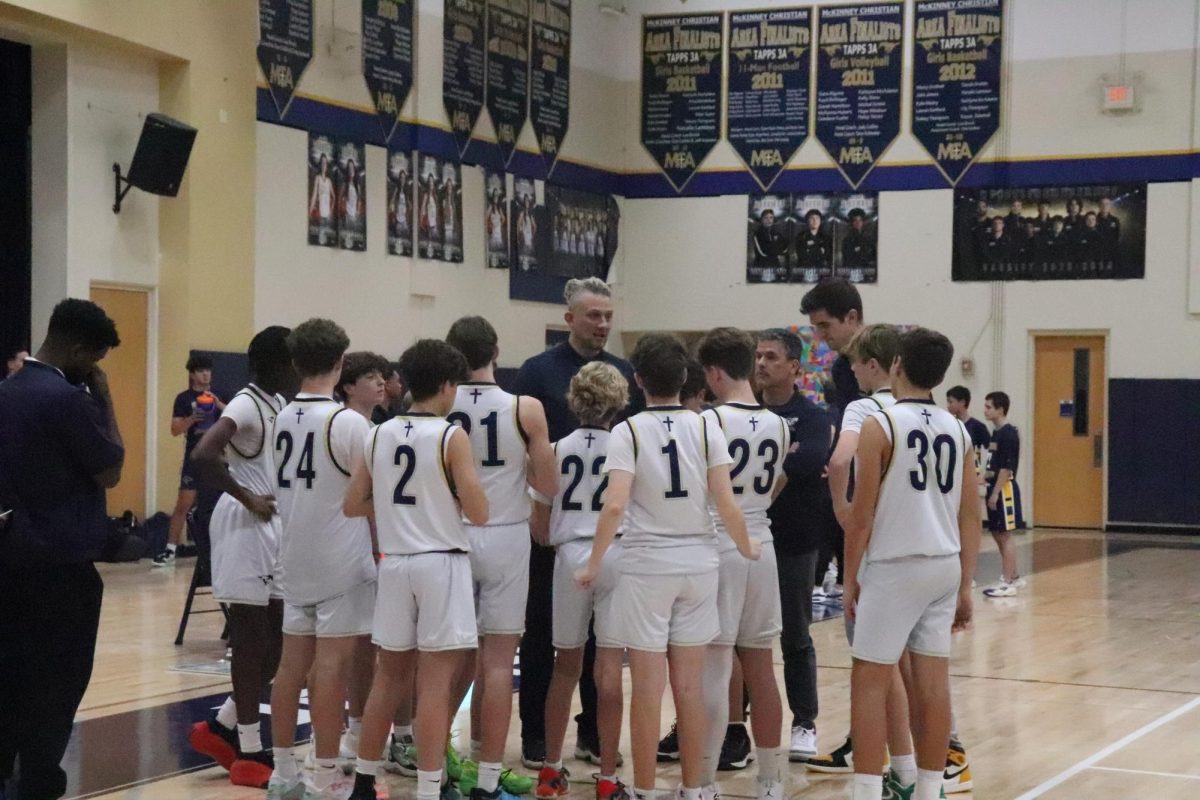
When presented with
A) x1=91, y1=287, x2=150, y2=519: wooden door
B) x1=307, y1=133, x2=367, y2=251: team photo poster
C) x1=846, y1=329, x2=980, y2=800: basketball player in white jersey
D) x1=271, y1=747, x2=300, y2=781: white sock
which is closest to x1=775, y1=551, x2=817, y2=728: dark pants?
x1=846, y1=329, x2=980, y2=800: basketball player in white jersey

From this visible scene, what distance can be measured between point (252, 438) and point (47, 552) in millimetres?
1274

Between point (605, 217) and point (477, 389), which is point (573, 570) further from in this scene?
point (605, 217)

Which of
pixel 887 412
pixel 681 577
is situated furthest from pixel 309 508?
pixel 887 412

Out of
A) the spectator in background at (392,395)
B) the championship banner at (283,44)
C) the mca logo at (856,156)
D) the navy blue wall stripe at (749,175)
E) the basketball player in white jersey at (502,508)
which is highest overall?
the championship banner at (283,44)

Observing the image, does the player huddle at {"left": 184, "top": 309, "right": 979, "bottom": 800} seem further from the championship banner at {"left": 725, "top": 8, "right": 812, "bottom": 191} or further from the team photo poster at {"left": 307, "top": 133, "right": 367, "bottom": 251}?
the championship banner at {"left": 725, "top": 8, "right": 812, "bottom": 191}

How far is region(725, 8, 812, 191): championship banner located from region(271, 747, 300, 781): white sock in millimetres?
15432

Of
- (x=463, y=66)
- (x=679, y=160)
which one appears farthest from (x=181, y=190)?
(x=679, y=160)

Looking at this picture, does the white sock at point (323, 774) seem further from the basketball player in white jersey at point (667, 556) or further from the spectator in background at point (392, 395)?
the spectator in background at point (392, 395)

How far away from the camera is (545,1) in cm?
1897

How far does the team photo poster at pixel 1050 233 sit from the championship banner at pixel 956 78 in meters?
0.61

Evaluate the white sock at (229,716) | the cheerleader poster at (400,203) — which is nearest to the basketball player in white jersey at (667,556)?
the white sock at (229,716)

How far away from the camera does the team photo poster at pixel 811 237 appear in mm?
19844

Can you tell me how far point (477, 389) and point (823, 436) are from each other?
154cm

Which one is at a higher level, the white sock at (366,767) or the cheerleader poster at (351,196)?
the cheerleader poster at (351,196)
